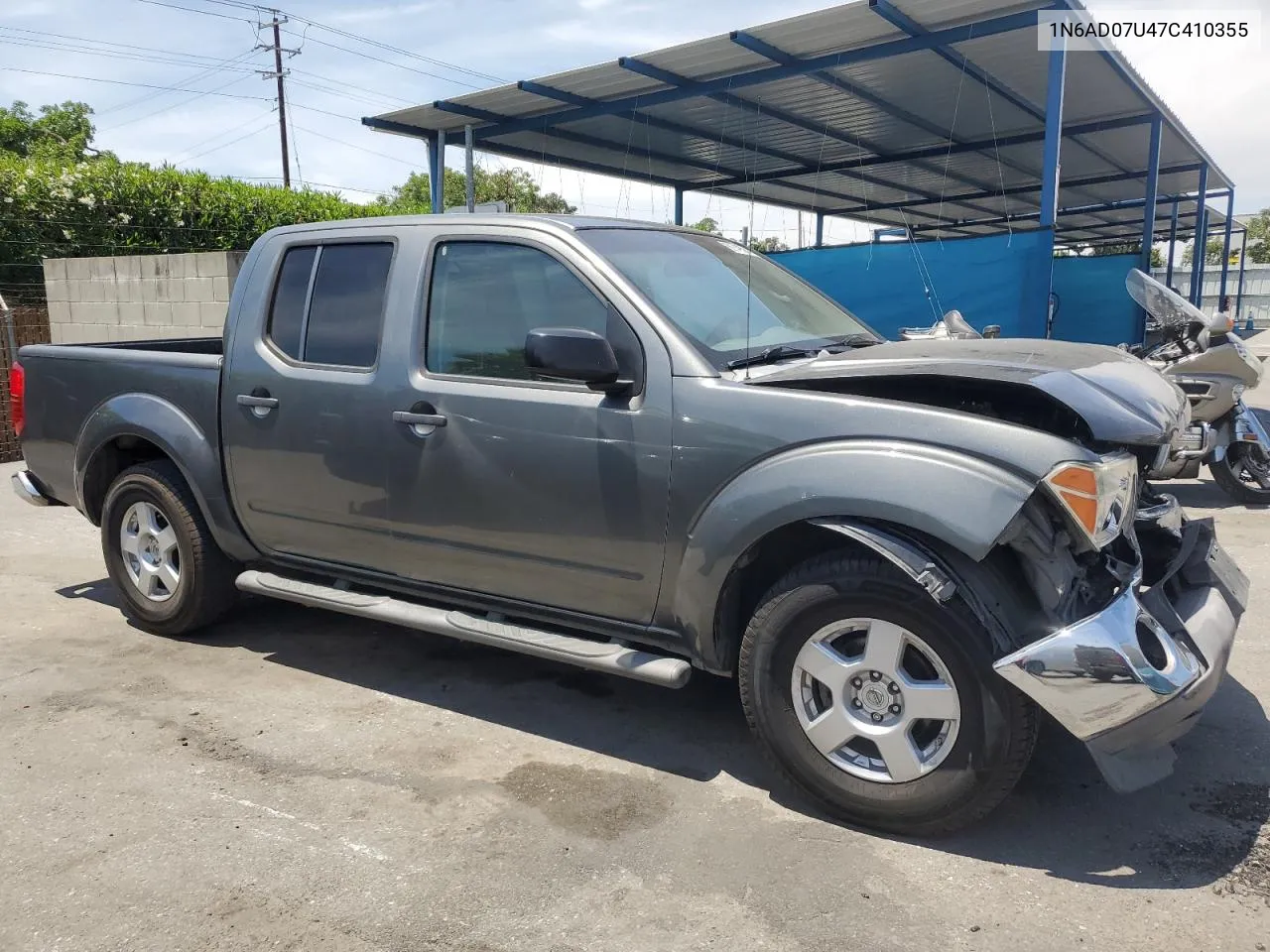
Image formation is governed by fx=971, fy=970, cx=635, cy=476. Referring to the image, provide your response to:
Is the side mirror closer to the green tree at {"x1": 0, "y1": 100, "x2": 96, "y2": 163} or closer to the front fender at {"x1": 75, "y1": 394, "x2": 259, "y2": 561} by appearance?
the front fender at {"x1": 75, "y1": 394, "x2": 259, "y2": 561}

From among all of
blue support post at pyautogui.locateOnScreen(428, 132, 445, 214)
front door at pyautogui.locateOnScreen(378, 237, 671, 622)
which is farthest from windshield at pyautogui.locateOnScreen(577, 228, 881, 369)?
blue support post at pyautogui.locateOnScreen(428, 132, 445, 214)

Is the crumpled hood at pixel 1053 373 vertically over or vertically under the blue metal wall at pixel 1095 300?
under

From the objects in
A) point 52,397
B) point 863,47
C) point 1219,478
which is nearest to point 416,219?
point 52,397

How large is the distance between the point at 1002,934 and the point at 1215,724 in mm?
1723

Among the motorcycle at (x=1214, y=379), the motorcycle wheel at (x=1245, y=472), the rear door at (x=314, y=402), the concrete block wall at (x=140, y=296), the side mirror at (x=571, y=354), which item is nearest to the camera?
the side mirror at (x=571, y=354)

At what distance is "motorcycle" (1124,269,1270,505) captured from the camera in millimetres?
7348

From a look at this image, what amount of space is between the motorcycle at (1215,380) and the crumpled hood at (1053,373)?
4470 millimetres

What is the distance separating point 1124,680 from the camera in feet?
8.36

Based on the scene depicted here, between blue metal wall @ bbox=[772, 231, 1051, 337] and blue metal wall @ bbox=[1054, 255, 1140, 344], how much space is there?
417 cm

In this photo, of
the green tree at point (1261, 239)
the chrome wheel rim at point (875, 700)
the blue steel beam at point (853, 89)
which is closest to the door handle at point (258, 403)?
the chrome wheel rim at point (875, 700)

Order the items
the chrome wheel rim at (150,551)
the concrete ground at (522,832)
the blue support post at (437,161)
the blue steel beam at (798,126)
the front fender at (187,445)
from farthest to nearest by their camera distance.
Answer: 1. the blue support post at (437,161)
2. the blue steel beam at (798,126)
3. the chrome wheel rim at (150,551)
4. the front fender at (187,445)
5. the concrete ground at (522,832)

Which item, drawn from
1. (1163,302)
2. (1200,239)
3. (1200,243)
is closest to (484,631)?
(1163,302)

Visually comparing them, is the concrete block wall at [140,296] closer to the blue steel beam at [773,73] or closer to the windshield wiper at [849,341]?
the blue steel beam at [773,73]

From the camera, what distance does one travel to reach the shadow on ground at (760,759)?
2.85 m
